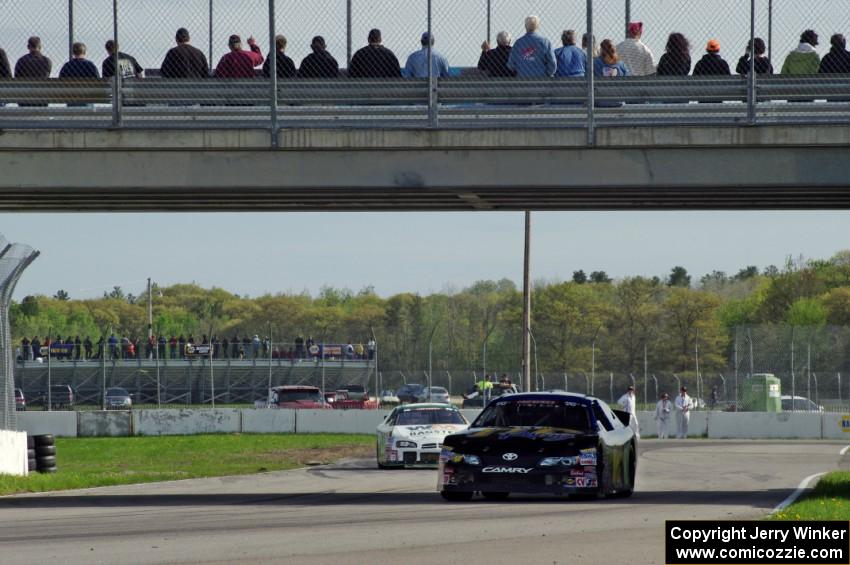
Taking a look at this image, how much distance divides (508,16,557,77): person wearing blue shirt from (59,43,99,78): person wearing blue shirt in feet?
17.8

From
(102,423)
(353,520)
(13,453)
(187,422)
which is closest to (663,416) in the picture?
(187,422)

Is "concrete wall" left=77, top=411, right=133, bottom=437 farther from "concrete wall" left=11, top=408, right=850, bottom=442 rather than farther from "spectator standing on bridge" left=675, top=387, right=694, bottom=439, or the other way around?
"spectator standing on bridge" left=675, top=387, right=694, bottom=439

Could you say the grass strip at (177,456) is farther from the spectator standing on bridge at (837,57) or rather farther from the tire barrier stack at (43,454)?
the spectator standing on bridge at (837,57)

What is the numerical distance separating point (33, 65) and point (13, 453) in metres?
6.03

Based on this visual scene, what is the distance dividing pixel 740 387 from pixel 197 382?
1219 inches

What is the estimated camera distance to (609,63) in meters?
19.8

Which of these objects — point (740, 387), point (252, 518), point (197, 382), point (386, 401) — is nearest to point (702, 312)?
point (197, 382)

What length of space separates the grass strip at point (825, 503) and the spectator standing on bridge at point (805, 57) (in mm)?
5202

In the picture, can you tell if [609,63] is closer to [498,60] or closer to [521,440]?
[498,60]

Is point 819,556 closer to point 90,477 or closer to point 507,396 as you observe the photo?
point 507,396

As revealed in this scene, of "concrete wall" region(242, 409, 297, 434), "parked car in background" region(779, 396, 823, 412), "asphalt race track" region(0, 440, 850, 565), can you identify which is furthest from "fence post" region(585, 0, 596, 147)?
"concrete wall" region(242, 409, 297, 434)

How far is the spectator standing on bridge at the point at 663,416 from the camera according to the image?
41.4m

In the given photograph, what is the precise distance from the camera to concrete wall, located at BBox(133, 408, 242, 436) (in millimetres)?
43250

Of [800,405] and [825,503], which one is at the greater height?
[825,503]
